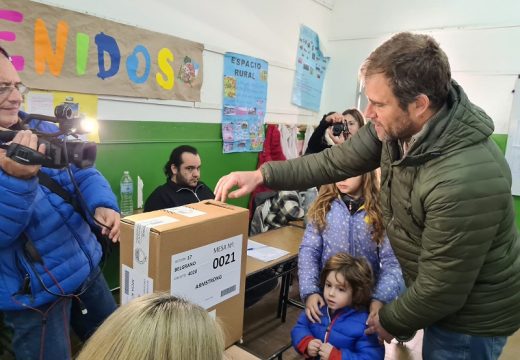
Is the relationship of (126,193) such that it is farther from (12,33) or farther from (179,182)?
(12,33)

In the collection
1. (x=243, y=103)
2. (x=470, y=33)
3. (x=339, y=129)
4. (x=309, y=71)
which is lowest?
(x=339, y=129)

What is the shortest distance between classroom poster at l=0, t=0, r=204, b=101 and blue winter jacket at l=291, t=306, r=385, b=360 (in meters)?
1.84

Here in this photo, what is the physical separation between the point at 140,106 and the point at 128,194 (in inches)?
24.4

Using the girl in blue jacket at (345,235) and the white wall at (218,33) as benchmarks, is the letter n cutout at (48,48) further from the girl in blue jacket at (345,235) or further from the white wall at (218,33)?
the girl in blue jacket at (345,235)

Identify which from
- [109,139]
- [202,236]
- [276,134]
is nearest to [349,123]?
[276,134]

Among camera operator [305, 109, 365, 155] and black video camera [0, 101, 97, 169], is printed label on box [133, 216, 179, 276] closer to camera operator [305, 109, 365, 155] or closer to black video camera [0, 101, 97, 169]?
black video camera [0, 101, 97, 169]

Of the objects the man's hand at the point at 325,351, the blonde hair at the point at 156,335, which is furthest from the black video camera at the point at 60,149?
the man's hand at the point at 325,351

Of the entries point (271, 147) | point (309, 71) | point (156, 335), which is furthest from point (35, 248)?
point (309, 71)

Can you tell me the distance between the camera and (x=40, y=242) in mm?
1265

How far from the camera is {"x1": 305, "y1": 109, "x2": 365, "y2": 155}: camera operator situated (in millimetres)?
3316

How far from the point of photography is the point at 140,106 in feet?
8.61

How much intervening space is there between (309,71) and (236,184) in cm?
330

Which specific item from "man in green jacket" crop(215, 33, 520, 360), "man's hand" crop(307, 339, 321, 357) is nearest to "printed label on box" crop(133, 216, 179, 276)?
"man in green jacket" crop(215, 33, 520, 360)

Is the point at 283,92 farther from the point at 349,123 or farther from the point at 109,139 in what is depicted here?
the point at 109,139
